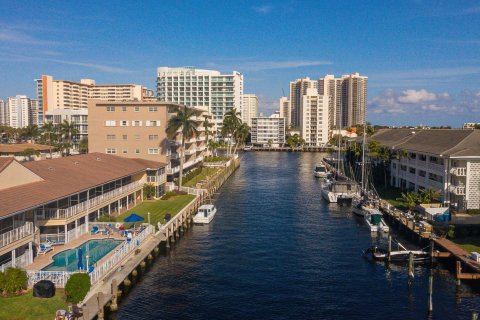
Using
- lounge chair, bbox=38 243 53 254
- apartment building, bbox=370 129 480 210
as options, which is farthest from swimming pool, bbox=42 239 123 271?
apartment building, bbox=370 129 480 210

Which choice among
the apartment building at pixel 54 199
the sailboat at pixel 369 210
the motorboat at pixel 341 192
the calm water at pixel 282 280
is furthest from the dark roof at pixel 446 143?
the apartment building at pixel 54 199

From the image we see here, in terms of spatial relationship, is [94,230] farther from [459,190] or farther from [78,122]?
[78,122]

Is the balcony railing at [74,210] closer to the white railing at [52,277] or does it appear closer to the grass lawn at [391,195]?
the white railing at [52,277]

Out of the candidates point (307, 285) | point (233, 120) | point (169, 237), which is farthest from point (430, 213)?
point (233, 120)

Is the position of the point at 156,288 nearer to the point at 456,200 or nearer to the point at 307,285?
the point at 307,285

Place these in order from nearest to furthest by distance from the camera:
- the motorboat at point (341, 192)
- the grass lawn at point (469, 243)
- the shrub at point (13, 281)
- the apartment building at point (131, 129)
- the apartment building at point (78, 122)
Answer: the shrub at point (13, 281) < the grass lawn at point (469, 243) < the apartment building at point (131, 129) < the motorboat at point (341, 192) < the apartment building at point (78, 122)

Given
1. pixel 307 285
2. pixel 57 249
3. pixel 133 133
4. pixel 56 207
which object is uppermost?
pixel 133 133

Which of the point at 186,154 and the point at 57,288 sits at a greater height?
the point at 186,154

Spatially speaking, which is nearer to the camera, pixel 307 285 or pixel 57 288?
pixel 57 288
